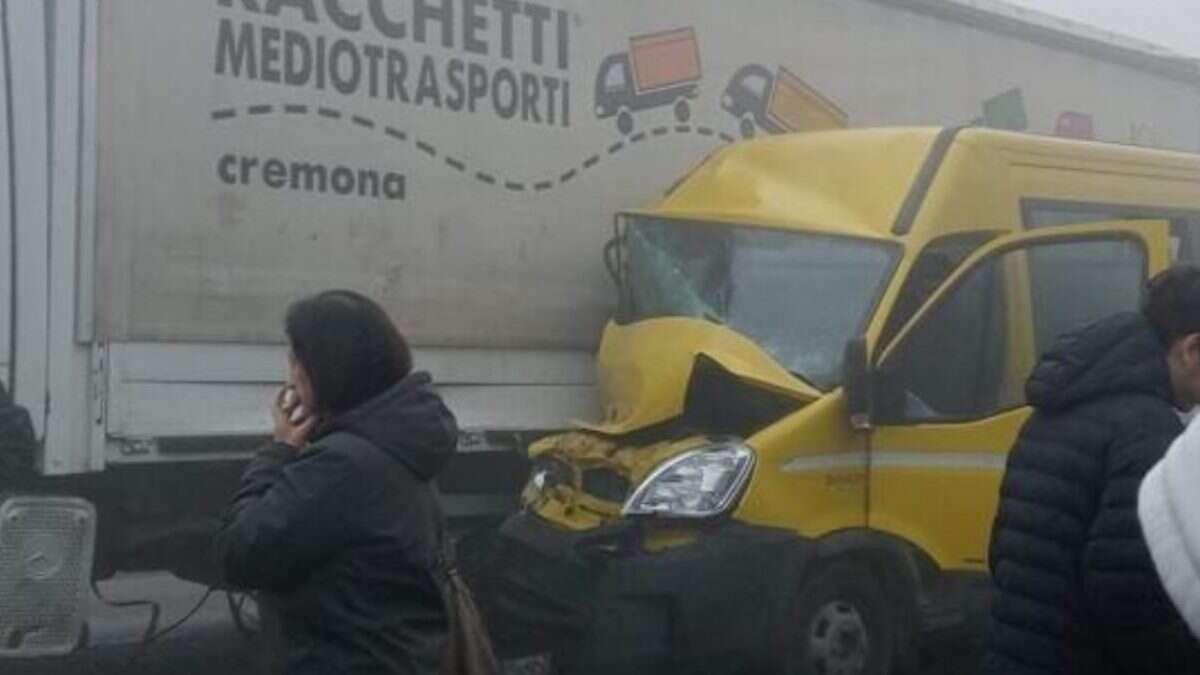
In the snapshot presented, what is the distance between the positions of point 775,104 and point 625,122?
3.11ft

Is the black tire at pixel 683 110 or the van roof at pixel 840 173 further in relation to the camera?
the black tire at pixel 683 110

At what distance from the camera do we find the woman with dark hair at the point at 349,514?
4.25 meters

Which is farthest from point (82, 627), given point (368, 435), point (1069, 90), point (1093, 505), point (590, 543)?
point (1069, 90)

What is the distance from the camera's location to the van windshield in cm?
865

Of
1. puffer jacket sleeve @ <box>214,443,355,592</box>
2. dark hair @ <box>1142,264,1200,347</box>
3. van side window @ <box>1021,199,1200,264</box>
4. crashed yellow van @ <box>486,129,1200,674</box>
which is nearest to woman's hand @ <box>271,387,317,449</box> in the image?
puffer jacket sleeve @ <box>214,443,355,592</box>

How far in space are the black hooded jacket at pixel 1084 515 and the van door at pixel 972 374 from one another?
13.4 feet

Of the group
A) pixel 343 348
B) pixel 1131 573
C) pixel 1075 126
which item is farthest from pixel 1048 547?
pixel 1075 126

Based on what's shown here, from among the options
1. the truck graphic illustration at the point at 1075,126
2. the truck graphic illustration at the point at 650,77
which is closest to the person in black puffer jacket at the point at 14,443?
the truck graphic illustration at the point at 650,77

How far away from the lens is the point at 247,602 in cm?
908

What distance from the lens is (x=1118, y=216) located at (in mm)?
9547

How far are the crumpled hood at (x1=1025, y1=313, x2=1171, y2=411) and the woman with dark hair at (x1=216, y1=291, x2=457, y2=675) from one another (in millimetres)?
1133

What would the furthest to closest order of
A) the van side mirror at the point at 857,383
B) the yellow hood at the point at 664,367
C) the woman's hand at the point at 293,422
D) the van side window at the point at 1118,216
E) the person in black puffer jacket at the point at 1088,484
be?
the van side window at the point at 1118,216 < the yellow hood at the point at 664,367 < the van side mirror at the point at 857,383 < the woman's hand at the point at 293,422 < the person in black puffer jacket at the point at 1088,484

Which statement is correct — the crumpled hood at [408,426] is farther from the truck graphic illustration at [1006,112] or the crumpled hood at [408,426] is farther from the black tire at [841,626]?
the truck graphic illustration at [1006,112]

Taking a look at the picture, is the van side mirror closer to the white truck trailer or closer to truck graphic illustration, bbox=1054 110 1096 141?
the white truck trailer
